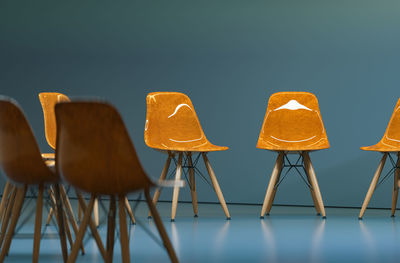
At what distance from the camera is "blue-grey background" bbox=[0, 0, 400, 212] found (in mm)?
5887

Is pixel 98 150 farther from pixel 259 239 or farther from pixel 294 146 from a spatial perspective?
pixel 294 146

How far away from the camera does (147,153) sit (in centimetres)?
643

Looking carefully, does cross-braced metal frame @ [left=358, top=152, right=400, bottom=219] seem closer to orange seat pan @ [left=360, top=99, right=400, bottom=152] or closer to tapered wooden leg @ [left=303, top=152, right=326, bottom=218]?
orange seat pan @ [left=360, top=99, right=400, bottom=152]

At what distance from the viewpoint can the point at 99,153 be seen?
7.94 feet

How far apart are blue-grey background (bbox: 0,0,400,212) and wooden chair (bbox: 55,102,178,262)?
12.2 ft

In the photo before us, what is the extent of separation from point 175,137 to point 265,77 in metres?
1.16

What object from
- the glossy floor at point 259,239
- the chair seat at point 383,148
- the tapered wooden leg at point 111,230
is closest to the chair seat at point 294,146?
the chair seat at point 383,148

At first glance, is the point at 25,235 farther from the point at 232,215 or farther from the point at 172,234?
the point at 232,215

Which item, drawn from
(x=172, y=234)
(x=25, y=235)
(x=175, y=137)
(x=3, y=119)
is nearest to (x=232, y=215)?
(x=175, y=137)

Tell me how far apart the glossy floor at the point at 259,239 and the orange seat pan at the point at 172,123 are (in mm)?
572

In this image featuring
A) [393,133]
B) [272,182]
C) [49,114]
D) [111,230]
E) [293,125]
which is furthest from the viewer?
[293,125]

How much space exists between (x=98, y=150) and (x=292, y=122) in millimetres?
3232

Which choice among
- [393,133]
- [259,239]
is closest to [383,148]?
[393,133]

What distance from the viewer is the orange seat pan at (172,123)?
17.5 ft
